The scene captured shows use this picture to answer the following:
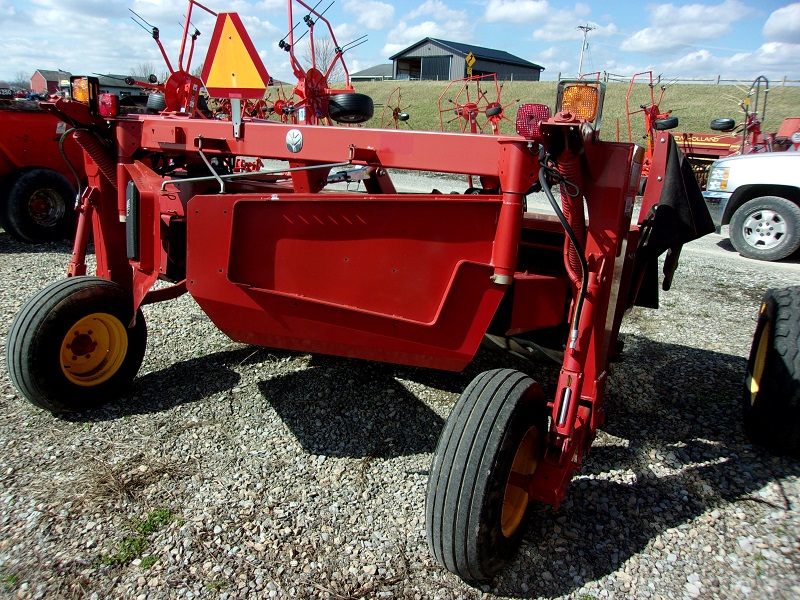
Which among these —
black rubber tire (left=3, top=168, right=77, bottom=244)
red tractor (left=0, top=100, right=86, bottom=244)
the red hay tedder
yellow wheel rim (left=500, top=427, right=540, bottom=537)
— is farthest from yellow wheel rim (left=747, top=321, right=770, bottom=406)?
black rubber tire (left=3, top=168, right=77, bottom=244)

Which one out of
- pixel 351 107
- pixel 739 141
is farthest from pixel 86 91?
pixel 739 141

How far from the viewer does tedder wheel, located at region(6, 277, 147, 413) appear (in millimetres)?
3242

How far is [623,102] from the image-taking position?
97.2 feet

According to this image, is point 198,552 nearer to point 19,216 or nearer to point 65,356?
point 65,356

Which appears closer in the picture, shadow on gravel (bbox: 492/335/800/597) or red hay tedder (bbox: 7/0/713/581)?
red hay tedder (bbox: 7/0/713/581)

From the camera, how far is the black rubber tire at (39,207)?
7281mm

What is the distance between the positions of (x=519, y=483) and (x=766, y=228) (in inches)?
322

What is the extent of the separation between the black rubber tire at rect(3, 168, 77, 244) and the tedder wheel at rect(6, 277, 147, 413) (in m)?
4.60

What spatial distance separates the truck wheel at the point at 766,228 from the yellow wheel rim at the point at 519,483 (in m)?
7.87

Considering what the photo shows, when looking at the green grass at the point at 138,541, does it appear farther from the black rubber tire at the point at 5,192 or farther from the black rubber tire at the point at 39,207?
the black rubber tire at the point at 5,192

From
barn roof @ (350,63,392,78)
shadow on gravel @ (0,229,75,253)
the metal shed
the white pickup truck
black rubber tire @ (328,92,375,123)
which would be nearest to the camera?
black rubber tire @ (328,92,375,123)

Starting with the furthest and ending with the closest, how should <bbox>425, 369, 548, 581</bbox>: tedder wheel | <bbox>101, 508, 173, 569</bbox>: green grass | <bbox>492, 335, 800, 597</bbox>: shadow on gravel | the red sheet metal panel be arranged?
1. the red sheet metal panel
2. <bbox>492, 335, 800, 597</bbox>: shadow on gravel
3. <bbox>101, 508, 173, 569</bbox>: green grass
4. <bbox>425, 369, 548, 581</bbox>: tedder wheel

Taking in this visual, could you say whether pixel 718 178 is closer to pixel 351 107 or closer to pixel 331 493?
pixel 351 107

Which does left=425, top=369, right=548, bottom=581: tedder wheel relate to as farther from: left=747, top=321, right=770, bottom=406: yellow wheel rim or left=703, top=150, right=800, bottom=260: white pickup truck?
left=703, top=150, right=800, bottom=260: white pickup truck
